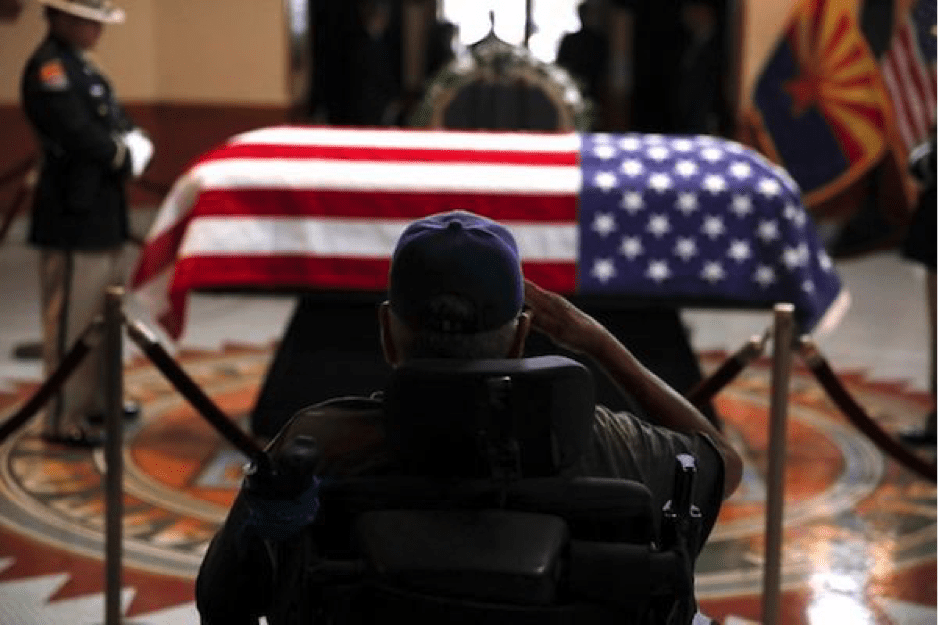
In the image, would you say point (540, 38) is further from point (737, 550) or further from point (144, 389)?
point (737, 550)

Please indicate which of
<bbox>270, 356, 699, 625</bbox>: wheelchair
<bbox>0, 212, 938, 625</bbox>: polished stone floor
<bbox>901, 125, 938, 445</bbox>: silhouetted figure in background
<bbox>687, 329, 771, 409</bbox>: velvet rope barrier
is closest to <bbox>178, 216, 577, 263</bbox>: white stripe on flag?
<bbox>0, 212, 938, 625</bbox>: polished stone floor

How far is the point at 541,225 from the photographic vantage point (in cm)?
443

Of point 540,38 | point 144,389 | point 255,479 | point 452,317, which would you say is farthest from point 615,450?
point 540,38

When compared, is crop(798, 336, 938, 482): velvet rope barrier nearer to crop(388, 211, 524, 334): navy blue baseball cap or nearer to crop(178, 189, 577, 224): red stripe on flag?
crop(178, 189, 577, 224): red stripe on flag

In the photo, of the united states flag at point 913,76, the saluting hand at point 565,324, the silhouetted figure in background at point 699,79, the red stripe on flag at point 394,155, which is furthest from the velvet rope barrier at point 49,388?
the silhouetted figure in background at point 699,79

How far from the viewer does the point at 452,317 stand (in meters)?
1.65

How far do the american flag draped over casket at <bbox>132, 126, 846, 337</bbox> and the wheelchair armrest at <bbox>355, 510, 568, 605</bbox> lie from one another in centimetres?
290

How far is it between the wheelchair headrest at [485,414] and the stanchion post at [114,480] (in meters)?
1.92

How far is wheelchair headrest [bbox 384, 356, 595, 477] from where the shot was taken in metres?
1.51

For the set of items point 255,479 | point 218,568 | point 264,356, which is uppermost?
point 255,479

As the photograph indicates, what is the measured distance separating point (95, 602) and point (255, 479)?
2.22 meters

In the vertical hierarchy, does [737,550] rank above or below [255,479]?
below

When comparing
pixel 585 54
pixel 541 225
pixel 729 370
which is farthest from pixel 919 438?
pixel 585 54

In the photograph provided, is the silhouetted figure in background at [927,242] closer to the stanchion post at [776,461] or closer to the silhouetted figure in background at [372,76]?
the stanchion post at [776,461]
